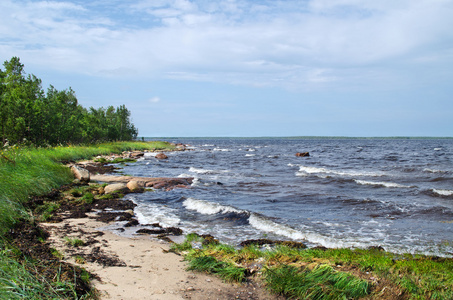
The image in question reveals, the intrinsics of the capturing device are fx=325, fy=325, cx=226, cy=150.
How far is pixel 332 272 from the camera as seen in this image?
5.08 metres

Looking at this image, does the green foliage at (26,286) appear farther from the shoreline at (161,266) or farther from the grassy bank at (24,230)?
the shoreline at (161,266)

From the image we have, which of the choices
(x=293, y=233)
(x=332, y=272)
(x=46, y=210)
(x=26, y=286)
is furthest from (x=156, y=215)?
(x=26, y=286)

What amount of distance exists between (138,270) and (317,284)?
2990 millimetres

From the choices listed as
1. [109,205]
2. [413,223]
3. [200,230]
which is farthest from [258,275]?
[109,205]

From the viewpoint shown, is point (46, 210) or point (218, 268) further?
point (46, 210)

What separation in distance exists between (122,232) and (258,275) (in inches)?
181

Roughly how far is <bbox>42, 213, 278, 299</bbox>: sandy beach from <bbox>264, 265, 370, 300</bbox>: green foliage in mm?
287

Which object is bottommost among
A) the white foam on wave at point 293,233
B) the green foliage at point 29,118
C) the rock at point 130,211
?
the rock at point 130,211

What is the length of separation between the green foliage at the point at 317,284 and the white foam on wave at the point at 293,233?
299 cm

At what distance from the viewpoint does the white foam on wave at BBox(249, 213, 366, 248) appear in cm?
802

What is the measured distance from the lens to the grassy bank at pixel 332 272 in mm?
4570

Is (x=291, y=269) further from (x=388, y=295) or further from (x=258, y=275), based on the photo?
(x=388, y=295)

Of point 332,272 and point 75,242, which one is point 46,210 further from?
point 332,272

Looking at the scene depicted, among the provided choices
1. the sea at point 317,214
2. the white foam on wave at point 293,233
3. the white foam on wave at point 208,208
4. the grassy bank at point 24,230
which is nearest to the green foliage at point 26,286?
the grassy bank at point 24,230
